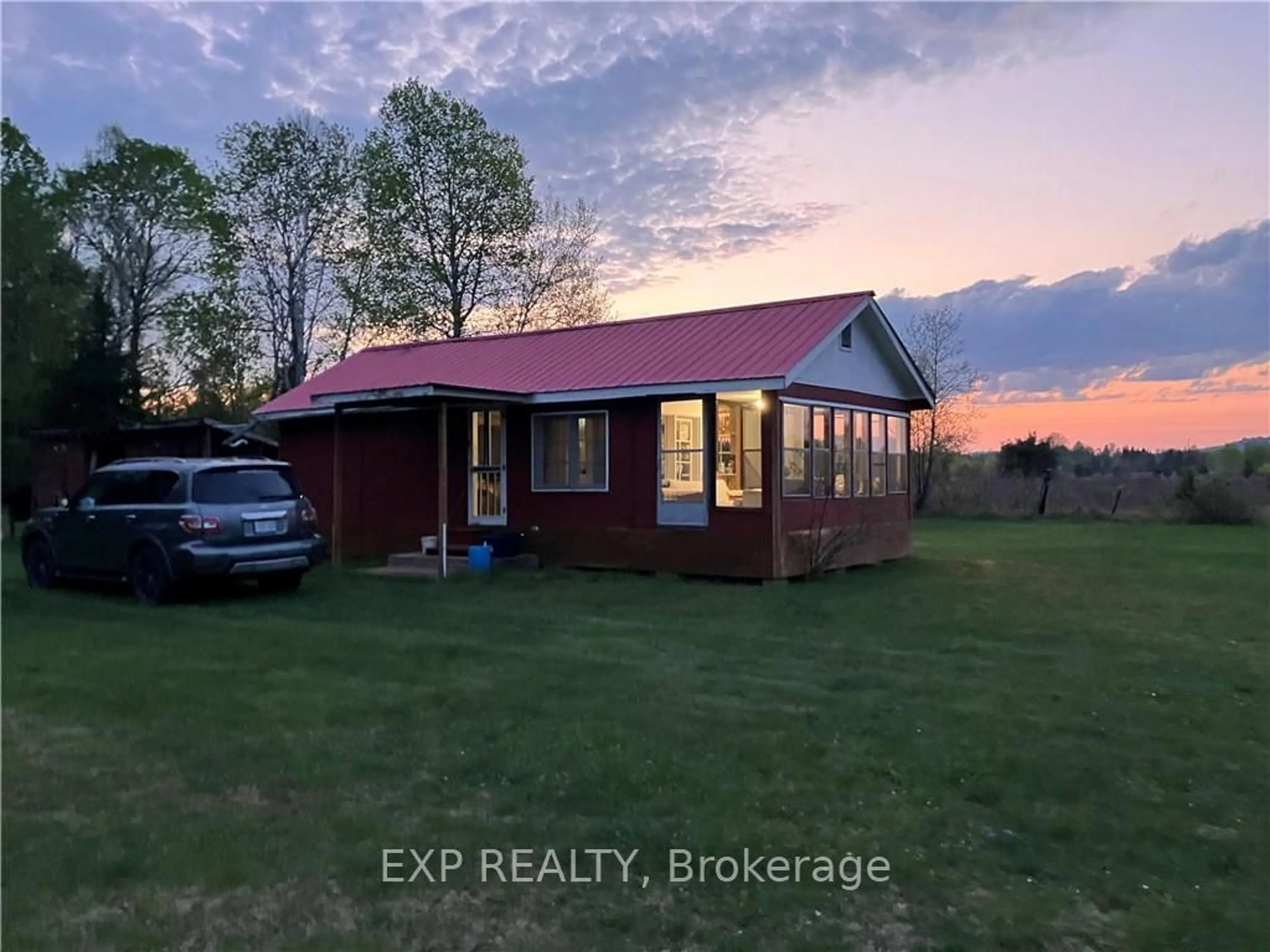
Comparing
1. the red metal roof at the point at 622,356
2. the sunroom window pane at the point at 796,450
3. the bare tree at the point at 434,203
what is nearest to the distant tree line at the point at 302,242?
the bare tree at the point at 434,203

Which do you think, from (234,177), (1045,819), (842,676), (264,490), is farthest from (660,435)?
(234,177)

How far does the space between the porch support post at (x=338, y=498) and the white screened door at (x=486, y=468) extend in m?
2.02

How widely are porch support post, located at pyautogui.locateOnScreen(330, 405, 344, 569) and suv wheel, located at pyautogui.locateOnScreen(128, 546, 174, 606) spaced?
13.4ft

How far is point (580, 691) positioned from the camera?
7.48 meters

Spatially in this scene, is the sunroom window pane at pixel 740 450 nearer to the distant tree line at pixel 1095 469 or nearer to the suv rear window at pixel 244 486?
the suv rear window at pixel 244 486

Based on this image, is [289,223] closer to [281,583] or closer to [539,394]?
[539,394]

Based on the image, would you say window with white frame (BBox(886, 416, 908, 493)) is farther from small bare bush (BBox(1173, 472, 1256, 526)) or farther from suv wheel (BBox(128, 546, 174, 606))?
small bare bush (BBox(1173, 472, 1256, 526))

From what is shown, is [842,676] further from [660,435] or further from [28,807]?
[660,435]

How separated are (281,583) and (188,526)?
2.04 metres

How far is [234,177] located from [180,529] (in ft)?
82.1

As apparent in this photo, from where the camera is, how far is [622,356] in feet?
55.3

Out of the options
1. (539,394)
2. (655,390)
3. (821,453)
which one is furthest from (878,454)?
(539,394)

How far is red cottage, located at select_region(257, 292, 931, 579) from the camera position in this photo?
48.9 ft

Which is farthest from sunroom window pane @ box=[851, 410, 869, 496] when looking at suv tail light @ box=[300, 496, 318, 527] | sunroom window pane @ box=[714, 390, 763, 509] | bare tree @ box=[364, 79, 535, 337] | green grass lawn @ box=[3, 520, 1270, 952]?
bare tree @ box=[364, 79, 535, 337]
